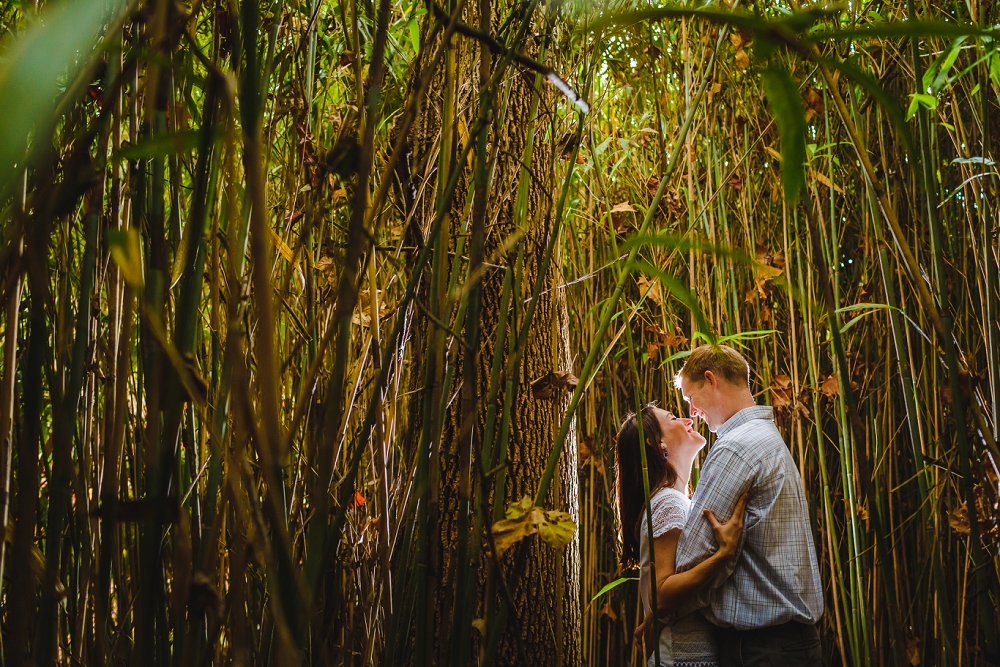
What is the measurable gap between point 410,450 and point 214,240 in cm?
49

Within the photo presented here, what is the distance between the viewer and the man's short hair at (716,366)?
1.60m

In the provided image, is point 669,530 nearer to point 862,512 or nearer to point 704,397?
point 704,397

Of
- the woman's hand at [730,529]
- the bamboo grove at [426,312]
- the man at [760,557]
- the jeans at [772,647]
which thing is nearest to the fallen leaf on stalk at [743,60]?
the bamboo grove at [426,312]

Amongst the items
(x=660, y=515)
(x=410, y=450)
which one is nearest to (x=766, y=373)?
(x=660, y=515)

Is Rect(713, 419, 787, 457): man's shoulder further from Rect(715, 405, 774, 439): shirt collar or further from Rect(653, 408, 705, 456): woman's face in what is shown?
Rect(653, 408, 705, 456): woman's face

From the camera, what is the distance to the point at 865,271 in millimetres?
1895

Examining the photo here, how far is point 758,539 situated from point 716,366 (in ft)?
1.29

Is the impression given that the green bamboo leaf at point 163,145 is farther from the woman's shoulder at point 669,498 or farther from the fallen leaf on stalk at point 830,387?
the fallen leaf on stalk at point 830,387

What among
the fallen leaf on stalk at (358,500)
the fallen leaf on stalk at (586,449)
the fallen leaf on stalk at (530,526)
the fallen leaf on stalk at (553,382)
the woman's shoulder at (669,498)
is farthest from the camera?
the fallen leaf on stalk at (586,449)

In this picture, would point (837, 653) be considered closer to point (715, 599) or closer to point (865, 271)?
point (715, 599)

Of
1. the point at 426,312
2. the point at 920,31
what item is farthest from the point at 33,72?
the point at 920,31

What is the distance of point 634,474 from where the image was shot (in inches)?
66.8

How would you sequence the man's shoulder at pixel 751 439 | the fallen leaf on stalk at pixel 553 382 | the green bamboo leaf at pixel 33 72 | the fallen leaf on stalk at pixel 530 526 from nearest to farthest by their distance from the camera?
the green bamboo leaf at pixel 33 72
the fallen leaf on stalk at pixel 530 526
the fallen leaf on stalk at pixel 553 382
the man's shoulder at pixel 751 439

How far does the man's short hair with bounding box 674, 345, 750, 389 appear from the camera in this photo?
160cm
